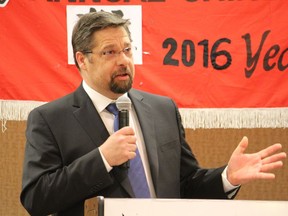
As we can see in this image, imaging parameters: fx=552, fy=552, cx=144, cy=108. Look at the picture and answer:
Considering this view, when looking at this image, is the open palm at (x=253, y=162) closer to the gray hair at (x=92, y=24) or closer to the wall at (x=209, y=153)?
the gray hair at (x=92, y=24)

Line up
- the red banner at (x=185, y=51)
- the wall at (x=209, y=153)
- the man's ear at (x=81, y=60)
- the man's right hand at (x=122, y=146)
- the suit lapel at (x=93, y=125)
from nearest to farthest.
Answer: the man's right hand at (x=122, y=146)
the suit lapel at (x=93, y=125)
the man's ear at (x=81, y=60)
the red banner at (x=185, y=51)
the wall at (x=209, y=153)

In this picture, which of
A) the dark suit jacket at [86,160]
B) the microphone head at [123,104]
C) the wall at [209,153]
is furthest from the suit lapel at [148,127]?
the wall at [209,153]

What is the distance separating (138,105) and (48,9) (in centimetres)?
111

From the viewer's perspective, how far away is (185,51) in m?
2.99

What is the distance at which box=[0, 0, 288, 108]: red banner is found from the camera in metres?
2.97

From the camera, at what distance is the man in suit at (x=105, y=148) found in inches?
73.7

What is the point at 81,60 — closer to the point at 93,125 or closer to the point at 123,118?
the point at 93,125

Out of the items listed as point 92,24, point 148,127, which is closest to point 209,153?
point 148,127

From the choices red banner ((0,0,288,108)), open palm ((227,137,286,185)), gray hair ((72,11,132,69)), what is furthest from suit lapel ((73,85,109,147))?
red banner ((0,0,288,108))

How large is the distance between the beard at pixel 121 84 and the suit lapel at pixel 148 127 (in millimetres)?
130

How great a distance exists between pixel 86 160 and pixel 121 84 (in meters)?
0.34

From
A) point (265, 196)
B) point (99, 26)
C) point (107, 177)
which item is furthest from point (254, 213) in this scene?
point (265, 196)

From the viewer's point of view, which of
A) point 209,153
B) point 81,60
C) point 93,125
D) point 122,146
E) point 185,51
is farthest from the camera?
point 209,153

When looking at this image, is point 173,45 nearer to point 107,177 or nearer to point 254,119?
point 254,119
